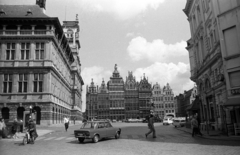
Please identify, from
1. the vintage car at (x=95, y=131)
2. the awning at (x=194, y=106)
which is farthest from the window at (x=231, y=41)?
the vintage car at (x=95, y=131)

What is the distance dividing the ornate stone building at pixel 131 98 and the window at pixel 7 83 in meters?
71.6

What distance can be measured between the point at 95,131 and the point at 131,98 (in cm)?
8774

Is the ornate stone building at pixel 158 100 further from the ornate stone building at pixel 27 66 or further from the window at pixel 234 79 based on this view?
the window at pixel 234 79

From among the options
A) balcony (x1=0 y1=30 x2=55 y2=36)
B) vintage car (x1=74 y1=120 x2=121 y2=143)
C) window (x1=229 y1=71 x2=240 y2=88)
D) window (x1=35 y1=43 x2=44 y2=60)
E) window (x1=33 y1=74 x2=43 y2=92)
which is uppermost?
balcony (x1=0 y1=30 x2=55 y2=36)

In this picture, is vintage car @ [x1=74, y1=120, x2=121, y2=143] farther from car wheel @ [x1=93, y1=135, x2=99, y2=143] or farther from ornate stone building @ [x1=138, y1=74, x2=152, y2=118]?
ornate stone building @ [x1=138, y1=74, x2=152, y2=118]

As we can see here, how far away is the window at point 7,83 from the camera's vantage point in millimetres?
33281

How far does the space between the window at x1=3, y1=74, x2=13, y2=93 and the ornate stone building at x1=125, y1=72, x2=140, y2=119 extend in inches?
2820

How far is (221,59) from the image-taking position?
19.5m

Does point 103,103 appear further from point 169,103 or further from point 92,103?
point 169,103

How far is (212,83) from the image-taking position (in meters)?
22.9

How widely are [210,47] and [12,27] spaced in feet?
103

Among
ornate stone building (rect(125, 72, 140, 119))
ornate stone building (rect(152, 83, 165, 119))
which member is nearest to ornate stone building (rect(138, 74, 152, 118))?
ornate stone building (rect(125, 72, 140, 119))

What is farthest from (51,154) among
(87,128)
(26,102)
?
(26,102)

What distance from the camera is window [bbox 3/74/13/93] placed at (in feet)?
109
